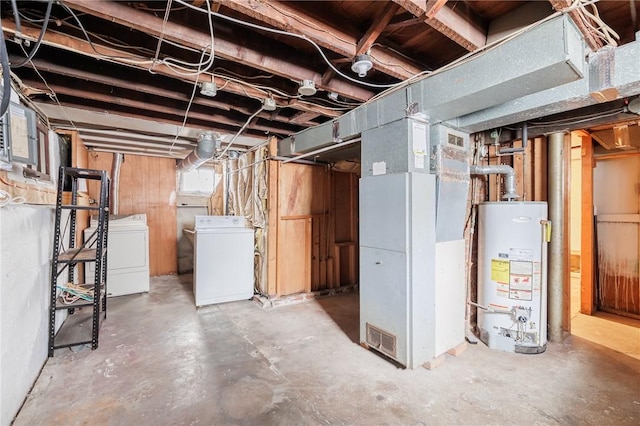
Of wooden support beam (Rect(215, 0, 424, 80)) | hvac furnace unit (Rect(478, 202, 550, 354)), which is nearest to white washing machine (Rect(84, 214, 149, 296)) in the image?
wooden support beam (Rect(215, 0, 424, 80))

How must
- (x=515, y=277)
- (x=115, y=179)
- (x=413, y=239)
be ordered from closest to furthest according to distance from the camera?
1. (x=413, y=239)
2. (x=515, y=277)
3. (x=115, y=179)

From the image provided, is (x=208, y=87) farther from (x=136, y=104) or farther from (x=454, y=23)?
(x=454, y=23)

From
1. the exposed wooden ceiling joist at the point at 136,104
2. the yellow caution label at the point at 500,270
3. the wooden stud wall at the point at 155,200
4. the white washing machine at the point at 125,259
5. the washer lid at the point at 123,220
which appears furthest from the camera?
the wooden stud wall at the point at 155,200

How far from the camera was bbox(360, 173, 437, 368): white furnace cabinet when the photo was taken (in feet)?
7.11

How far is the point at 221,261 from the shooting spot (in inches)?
149

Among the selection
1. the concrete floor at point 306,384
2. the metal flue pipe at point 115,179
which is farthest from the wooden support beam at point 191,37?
the metal flue pipe at point 115,179

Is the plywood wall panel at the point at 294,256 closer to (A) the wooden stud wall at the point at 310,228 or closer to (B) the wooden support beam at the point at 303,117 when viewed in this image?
(A) the wooden stud wall at the point at 310,228

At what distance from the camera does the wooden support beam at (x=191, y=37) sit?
1482 mm

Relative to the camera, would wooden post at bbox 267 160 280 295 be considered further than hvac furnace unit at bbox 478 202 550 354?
Yes

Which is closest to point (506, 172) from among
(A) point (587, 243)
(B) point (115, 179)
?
(A) point (587, 243)

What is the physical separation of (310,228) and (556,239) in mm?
2770

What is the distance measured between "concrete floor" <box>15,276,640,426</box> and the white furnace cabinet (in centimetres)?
21

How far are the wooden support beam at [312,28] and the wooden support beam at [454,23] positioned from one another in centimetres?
45

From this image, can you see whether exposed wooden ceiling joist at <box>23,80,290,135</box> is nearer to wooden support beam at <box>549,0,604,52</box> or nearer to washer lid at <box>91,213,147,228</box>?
washer lid at <box>91,213,147,228</box>
